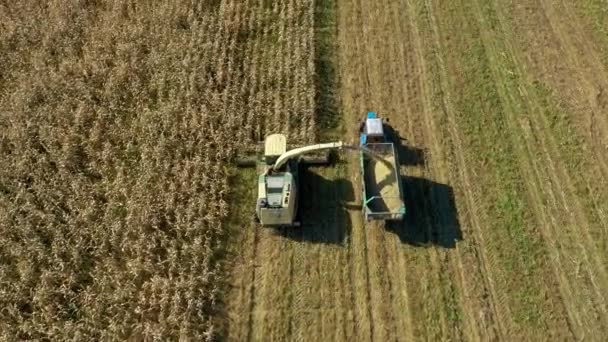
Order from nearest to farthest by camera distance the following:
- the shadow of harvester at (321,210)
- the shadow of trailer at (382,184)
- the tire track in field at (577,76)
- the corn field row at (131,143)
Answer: the corn field row at (131,143) → the shadow of trailer at (382,184) → the shadow of harvester at (321,210) → the tire track in field at (577,76)

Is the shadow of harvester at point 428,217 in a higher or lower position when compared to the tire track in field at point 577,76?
lower

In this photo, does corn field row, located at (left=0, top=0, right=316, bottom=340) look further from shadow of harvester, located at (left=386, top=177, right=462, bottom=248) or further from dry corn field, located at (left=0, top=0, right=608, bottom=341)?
shadow of harvester, located at (left=386, top=177, right=462, bottom=248)

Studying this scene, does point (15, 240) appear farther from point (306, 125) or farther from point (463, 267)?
point (463, 267)

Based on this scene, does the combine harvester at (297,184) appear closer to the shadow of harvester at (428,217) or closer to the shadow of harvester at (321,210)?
the shadow of harvester at (321,210)

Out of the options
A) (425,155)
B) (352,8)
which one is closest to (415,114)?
(425,155)

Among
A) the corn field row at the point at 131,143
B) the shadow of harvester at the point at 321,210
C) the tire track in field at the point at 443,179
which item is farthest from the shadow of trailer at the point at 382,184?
the corn field row at the point at 131,143

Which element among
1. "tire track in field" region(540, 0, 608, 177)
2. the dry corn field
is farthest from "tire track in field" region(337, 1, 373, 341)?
"tire track in field" region(540, 0, 608, 177)

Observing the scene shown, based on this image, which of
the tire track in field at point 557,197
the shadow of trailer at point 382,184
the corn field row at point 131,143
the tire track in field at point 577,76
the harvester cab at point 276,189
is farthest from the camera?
the tire track in field at point 577,76

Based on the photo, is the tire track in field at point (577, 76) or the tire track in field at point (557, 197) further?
the tire track in field at point (577, 76)
